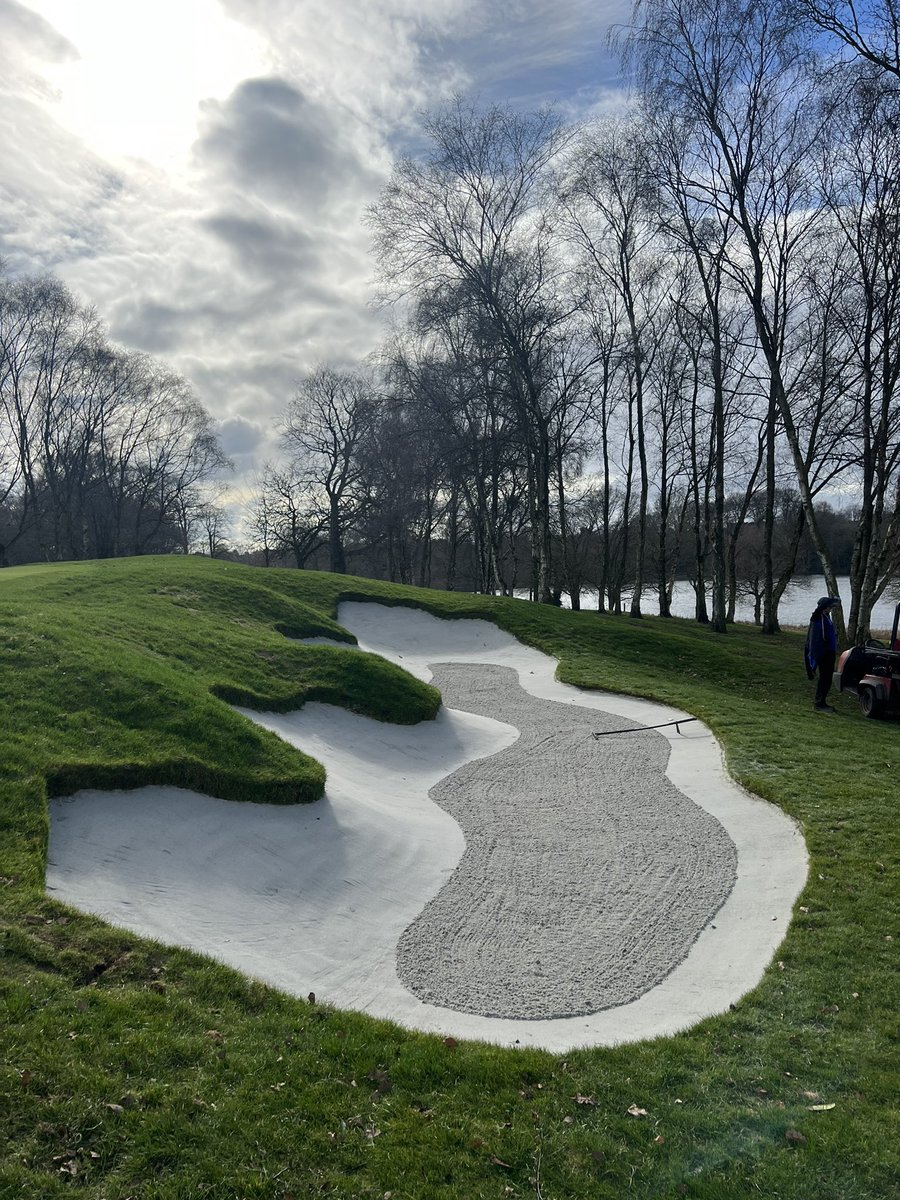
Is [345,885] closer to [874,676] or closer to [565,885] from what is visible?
[565,885]

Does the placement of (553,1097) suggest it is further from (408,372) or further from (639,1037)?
(408,372)

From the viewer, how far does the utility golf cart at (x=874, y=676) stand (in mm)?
14422

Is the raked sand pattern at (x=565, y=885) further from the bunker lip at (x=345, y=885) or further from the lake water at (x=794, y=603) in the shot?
the lake water at (x=794, y=603)

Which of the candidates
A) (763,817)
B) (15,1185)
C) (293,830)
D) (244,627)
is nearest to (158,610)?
(244,627)

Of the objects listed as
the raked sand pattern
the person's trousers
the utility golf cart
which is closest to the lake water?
the utility golf cart

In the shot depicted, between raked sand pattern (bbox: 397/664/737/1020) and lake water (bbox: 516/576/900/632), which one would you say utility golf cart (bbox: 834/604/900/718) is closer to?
raked sand pattern (bbox: 397/664/737/1020)

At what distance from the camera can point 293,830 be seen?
804 centimetres

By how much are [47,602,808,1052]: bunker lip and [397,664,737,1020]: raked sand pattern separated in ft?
0.57

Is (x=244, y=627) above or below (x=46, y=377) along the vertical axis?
below

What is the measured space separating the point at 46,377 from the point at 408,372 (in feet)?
84.4

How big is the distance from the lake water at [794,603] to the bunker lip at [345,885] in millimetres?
43879

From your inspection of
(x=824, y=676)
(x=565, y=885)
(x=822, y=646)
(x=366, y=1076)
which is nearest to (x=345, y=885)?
(x=565, y=885)

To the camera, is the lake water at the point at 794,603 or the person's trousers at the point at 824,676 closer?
the person's trousers at the point at 824,676

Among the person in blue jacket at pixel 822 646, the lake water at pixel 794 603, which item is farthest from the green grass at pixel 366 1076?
the lake water at pixel 794 603
